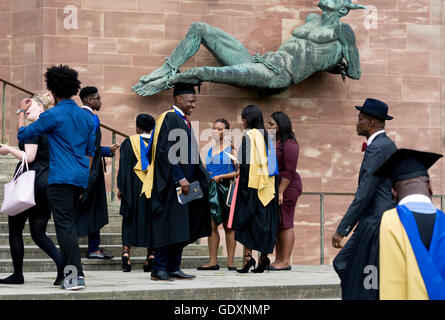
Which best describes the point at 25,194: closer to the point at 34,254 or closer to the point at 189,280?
the point at 189,280

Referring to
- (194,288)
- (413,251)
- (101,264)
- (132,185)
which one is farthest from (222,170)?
(413,251)

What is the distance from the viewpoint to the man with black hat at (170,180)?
816cm

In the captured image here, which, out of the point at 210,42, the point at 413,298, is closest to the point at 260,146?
the point at 210,42

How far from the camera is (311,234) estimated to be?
14.2m

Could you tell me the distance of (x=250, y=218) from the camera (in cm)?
942

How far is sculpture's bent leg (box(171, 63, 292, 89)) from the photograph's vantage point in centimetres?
1328

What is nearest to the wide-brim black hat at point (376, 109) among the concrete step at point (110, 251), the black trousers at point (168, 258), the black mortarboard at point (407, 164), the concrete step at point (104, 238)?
the black mortarboard at point (407, 164)

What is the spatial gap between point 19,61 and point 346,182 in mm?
5548

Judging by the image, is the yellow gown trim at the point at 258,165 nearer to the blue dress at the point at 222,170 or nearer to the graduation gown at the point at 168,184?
the blue dress at the point at 222,170

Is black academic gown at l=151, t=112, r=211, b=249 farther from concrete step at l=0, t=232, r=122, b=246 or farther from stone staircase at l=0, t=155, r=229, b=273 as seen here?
concrete step at l=0, t=232, r=122, b=246

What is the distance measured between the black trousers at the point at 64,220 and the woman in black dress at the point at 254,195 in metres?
2.75

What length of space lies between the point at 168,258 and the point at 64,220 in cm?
172

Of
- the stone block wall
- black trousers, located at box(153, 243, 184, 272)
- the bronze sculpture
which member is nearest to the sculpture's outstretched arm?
the bronze sculpture

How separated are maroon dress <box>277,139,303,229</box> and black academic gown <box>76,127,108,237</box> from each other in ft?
6.47
